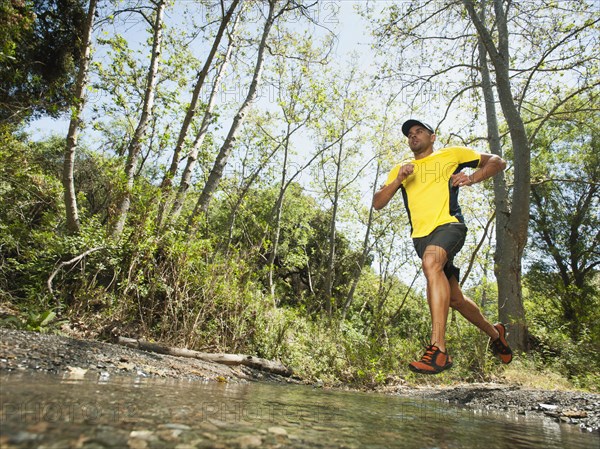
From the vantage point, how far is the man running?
318 centimetres

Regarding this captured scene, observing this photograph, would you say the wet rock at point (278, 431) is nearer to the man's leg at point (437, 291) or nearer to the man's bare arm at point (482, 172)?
the man's leg at point (437, 291)

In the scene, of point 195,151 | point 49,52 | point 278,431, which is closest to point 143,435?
point 278,431

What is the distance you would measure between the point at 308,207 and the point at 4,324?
950 inches

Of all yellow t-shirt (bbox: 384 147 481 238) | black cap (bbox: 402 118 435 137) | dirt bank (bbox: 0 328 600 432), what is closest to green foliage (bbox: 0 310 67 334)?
dirt bank (bbox: 0 328 600 432)

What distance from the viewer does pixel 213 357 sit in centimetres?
536

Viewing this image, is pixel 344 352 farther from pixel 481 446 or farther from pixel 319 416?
pixel 481 446

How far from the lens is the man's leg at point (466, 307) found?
371 cm

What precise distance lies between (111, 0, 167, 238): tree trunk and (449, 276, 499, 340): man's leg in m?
5.44

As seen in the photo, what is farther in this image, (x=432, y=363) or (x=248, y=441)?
(x=432, y=363)

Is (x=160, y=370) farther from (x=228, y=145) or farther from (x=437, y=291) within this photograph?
(x=228, y=145)

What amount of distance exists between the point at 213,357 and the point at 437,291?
349 cm

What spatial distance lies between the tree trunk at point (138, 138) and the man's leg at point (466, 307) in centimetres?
544

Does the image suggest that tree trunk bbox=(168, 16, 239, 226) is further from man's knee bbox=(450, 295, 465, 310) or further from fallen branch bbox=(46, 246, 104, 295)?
man's knee bbox=(450, 295, 465, 310)

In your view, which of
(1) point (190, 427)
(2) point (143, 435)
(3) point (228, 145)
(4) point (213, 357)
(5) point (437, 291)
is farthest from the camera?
(3) point (228, 145)
